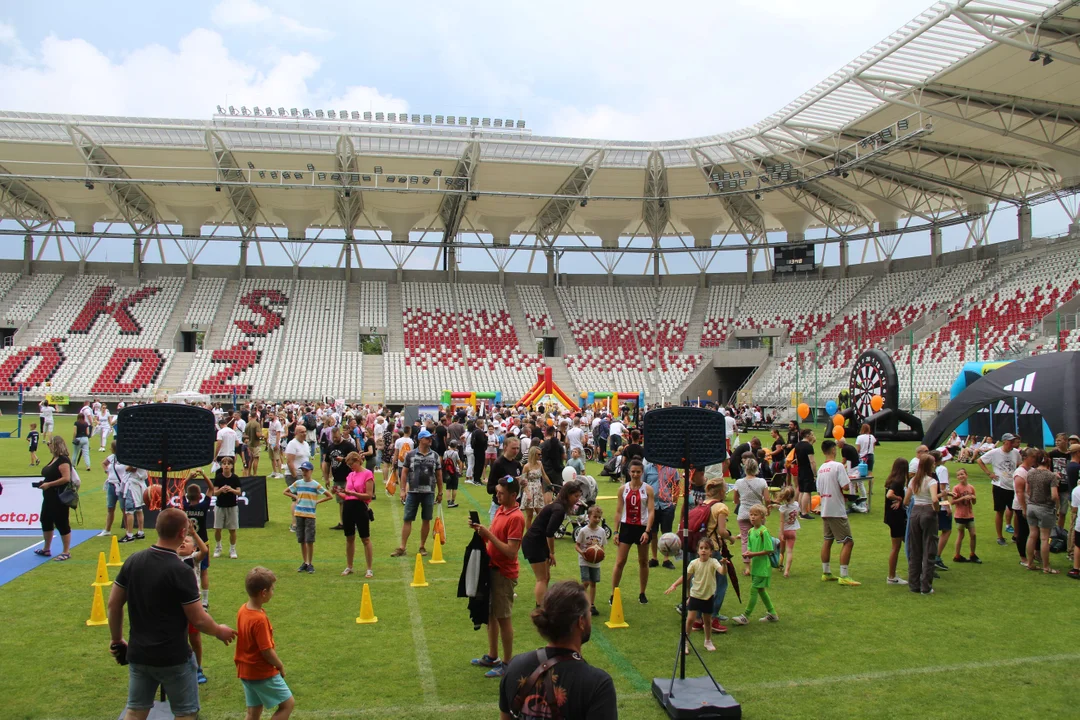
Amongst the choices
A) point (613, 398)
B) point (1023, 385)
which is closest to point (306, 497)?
point (1023, 385)

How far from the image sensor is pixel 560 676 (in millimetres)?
2781

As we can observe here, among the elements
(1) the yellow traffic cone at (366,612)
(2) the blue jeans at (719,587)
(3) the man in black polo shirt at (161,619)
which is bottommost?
(1) the yellow traffic cone at (366,612)

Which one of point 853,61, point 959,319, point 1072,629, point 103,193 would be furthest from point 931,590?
point 103,193

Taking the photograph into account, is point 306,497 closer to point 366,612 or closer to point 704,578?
point 366,612

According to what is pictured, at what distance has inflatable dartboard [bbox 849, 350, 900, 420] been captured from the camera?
59.7 ft

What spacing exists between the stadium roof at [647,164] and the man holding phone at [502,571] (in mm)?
19842

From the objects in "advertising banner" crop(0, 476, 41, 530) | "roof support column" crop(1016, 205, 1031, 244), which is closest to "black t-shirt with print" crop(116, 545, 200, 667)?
"advertising banner" crop(0, 476, 41, 530)

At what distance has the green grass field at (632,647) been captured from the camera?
17.7 feet


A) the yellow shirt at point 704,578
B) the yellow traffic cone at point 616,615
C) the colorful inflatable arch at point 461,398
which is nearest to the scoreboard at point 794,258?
the colorful inflatable arch at point 461,398

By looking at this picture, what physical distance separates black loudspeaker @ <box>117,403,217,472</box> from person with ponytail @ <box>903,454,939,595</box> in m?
Answer: 6.65

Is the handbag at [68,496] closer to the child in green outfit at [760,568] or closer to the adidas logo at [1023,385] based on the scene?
the child in green outfit at [760,568]

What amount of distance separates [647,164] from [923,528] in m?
30.8

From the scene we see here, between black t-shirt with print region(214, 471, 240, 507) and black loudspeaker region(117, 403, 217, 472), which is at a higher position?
black loudspeaker region(117, 403, 217, 472)

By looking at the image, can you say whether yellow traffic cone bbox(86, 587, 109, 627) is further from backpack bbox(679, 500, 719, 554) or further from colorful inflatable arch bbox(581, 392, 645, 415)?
colorful inflatable arch bbox(581, 392, 645, 415)
